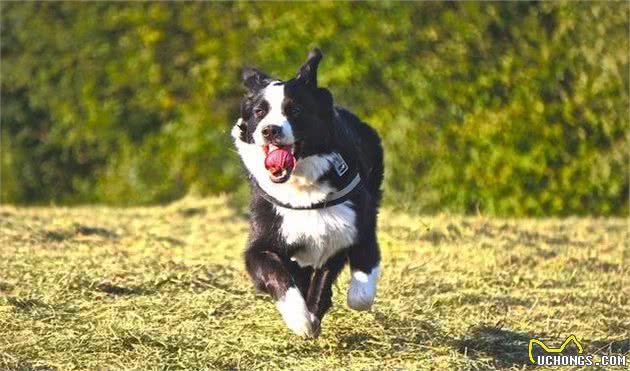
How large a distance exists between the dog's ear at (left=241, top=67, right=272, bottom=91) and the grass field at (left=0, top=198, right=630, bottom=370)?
1112 millimetres

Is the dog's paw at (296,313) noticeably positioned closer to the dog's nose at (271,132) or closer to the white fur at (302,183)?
the white fur at (302,183)

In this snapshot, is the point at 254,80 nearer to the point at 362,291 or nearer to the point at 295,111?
the point at 295,111

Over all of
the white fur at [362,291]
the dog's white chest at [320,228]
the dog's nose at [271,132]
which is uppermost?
the dog's nose at [271,132]

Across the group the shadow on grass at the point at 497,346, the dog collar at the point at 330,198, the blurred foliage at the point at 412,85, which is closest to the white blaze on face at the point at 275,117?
the dog collar at the point at 330,198

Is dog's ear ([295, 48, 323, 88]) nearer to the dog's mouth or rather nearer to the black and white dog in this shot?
the black and white dog

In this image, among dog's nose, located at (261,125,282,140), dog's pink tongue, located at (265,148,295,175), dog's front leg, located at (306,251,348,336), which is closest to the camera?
dog's nose, located at (261,125,282,140)

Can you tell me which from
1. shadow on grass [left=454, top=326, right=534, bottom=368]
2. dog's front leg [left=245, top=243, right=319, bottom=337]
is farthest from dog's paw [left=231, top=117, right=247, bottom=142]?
shadow on grass [left=454, top=326, right=534, bottom=368]

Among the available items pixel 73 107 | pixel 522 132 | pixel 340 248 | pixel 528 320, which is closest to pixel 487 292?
pixel 528 320

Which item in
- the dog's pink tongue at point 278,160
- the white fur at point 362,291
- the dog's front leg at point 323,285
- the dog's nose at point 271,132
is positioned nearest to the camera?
the dog's nose at point 271,132

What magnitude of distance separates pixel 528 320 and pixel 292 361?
1666 millimetres

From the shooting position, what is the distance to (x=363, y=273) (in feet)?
19.3

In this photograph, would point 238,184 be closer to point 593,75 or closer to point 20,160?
point 20,160

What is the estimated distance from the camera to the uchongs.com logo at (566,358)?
5.95 metres

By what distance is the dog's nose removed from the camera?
559 cm
